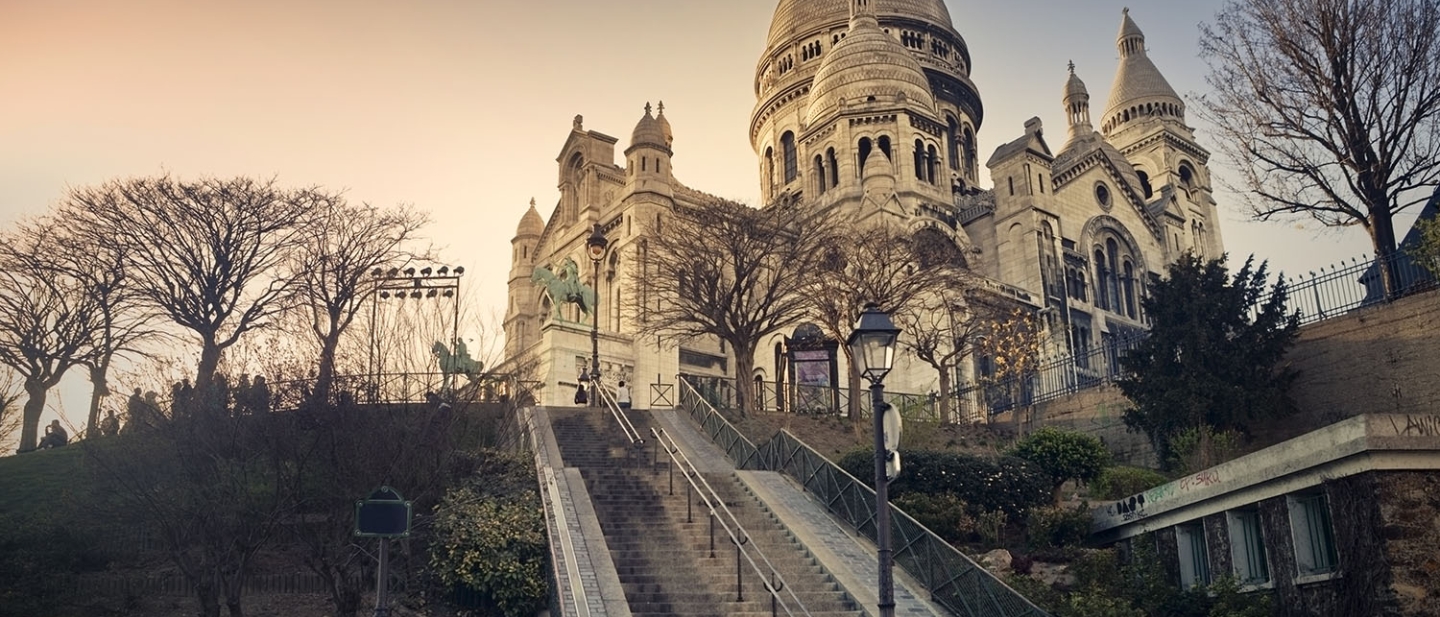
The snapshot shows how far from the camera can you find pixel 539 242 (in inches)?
2312

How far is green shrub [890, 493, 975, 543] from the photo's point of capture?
18.9m

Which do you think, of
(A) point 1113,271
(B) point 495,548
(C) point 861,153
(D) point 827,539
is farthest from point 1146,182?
(B) point 495,548

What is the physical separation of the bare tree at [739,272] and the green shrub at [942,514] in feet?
36.0

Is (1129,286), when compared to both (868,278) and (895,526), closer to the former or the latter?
(868,278)

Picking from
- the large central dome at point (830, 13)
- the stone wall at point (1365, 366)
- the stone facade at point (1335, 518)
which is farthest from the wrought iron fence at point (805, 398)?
the large central dome at point (830, 13)

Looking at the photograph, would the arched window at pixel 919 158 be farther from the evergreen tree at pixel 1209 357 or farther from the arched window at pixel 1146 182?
the evergreen tree at pixel 1209 357

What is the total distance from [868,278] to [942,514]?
15664 mm

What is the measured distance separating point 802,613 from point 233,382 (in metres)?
13.4

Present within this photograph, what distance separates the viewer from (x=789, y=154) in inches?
2660

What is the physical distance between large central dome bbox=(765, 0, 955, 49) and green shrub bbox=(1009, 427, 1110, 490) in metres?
50.8

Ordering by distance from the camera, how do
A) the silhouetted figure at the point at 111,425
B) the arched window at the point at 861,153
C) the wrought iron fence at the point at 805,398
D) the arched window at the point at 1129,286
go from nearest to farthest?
the silhouetted figure at the point at 111,425 → the wrought iron fence at the point at 805,398 → the arched window at the point at 861,153 → the arched window at the point at 1129,286

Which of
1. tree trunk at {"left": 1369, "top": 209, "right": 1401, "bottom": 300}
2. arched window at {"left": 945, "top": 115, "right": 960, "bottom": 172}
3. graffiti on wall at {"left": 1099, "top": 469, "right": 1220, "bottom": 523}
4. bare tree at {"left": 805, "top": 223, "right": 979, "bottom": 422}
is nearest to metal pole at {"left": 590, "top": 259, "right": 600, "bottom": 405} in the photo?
bare tree at {"left": 805, "top": 223, "right": 979, "bottom": 422}

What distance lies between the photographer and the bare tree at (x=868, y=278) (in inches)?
Result: 1291

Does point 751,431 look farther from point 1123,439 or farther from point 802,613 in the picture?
point 802,613
